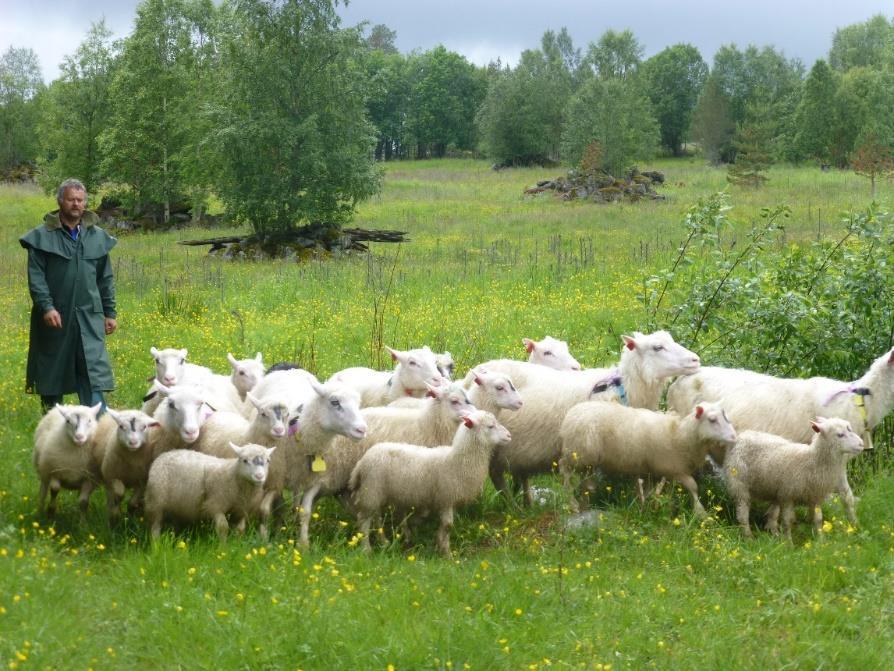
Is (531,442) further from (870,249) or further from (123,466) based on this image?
(870,249)

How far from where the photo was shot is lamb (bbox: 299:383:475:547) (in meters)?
7.74

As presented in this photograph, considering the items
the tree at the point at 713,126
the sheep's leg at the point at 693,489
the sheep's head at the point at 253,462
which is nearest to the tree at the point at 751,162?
the tree at the point at 713,126

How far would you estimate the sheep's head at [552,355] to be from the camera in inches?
406

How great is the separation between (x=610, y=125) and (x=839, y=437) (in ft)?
167

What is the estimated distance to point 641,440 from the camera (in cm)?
783

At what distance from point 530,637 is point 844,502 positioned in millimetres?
3379

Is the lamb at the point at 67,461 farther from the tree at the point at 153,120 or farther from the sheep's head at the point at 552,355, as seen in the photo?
the tree at the point at 153,120

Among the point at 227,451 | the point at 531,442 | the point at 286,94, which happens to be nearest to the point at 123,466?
the point at 227,451

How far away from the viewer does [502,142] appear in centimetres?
7812

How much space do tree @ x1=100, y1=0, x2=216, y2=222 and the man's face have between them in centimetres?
3233

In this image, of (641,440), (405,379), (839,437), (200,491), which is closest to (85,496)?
(200,491)

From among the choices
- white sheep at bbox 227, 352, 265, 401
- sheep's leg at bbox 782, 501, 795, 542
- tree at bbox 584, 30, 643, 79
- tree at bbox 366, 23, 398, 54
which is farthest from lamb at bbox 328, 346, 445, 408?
tree at bbox 366, 23, 398, 54

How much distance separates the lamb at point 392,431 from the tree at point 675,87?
3490 inches

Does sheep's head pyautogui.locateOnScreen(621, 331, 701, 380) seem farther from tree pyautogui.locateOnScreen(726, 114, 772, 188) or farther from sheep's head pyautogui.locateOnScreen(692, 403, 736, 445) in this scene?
tree pyautogui.locateOnScreen(726, 114, 772, 188)
